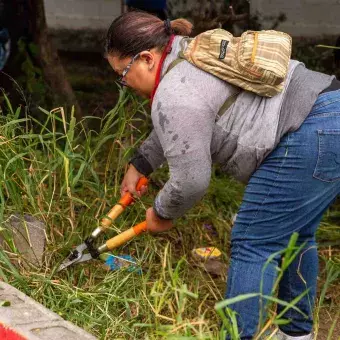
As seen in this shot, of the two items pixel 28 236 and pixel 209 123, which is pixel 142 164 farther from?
pixel 209 123

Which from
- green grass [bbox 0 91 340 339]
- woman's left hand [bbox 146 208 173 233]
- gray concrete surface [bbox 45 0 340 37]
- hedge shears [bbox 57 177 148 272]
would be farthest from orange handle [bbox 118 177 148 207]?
gray concrete surface [bbox 45 0 340 37]

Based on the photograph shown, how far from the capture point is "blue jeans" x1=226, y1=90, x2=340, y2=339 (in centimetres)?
310

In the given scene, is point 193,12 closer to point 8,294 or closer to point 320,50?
point 320,50

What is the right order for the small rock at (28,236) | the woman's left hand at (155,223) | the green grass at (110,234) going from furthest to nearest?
the small rock at (28,236), the green grass at (110,234), the woman's left hand at (155,223)

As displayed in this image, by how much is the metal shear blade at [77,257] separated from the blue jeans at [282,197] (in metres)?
0.82

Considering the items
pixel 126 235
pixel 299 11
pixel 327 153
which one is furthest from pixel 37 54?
Answer: pixel 327 153

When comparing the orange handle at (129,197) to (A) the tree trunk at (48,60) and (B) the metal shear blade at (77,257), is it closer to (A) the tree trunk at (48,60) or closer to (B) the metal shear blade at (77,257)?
(B) the metal shear blade at (77,257)

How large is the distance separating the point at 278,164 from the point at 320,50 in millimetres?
2818

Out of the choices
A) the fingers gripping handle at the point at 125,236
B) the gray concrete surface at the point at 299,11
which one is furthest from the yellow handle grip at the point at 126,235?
the gray concrete surface at the point at 299,11

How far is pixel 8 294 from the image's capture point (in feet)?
10.9

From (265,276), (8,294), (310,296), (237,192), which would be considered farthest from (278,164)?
(237,192)

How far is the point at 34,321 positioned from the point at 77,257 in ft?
2.44

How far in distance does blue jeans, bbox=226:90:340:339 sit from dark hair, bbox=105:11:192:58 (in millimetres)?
595

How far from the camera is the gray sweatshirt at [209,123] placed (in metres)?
2.96
